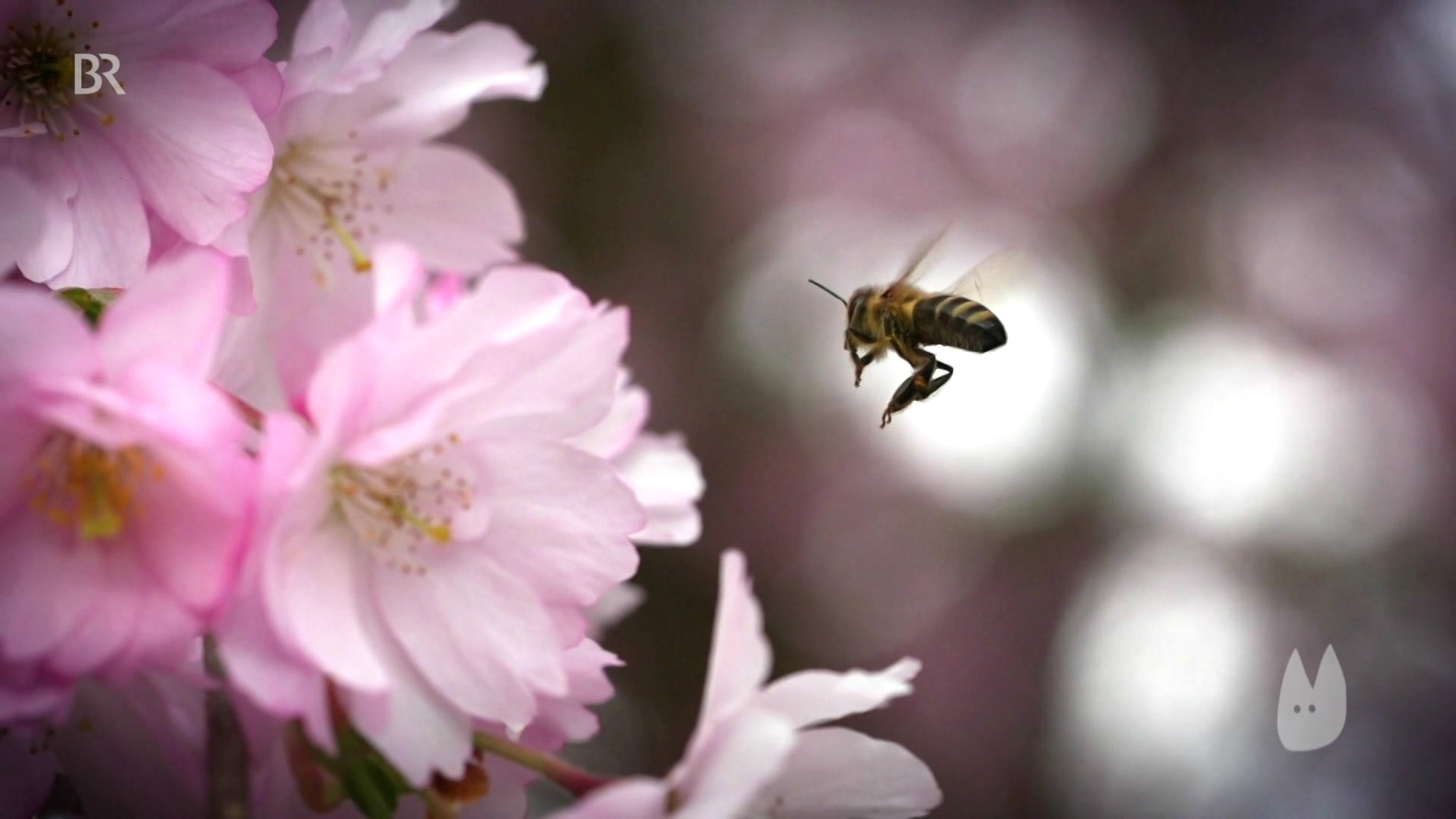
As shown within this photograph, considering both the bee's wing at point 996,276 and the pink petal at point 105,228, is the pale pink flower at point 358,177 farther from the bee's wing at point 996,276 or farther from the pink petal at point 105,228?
the bee's wing at point 996,276

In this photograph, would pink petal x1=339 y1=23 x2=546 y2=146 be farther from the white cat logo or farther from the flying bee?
the white cat logo

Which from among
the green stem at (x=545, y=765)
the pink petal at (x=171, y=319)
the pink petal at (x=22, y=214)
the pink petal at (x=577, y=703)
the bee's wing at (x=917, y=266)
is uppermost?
the bee's wing at (x=917, y=266)

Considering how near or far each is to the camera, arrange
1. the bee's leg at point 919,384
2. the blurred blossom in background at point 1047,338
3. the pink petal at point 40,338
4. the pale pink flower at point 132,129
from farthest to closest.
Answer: the blurred blossom in background at point 1047,338 → the bee's leg at point 919,384 → the pale pink flower at point 132,129 → the pink petal at point 40,338

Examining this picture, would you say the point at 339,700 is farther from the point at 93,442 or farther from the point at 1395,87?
the point at 1395,87

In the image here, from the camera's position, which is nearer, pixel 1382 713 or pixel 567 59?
pixel 1382 713

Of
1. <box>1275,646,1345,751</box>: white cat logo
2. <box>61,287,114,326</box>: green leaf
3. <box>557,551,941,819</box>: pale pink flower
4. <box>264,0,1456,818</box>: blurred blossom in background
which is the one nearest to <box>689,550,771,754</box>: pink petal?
<box>557,551,941,819</box>: pale pink flower

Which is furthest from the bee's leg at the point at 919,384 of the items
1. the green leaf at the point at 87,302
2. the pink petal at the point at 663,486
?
the green leaf at the point at 87,302

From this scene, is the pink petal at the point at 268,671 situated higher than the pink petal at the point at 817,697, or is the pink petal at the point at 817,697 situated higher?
the pink petal at the point at 817,697

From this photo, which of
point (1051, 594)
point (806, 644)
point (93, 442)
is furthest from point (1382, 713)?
point (93, 442)
